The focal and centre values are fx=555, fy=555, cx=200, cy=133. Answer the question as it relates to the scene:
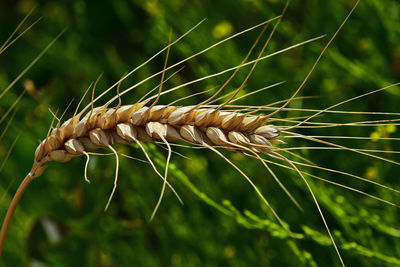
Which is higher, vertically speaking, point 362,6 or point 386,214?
point 362,6

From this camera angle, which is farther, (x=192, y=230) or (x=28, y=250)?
(x=192, y=230)

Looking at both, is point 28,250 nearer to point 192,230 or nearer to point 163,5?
point 192,230

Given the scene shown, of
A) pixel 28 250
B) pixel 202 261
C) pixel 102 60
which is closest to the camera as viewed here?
pixel 28 250

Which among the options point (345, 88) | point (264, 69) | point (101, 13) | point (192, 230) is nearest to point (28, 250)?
point (192, 230)

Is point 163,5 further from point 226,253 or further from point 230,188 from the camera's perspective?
point 226,253

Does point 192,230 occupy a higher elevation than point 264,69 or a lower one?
lower

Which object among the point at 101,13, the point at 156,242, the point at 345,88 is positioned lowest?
the point at 156,242

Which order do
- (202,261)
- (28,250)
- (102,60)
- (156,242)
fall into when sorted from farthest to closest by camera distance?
(102,60) < (156,242) < (202,261) < (28,250)

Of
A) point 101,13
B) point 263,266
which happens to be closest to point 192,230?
point 263,266

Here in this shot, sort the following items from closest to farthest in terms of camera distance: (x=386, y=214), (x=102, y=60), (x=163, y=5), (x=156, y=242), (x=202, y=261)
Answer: (x=386, y=214) < (x=202, y=261) < (x=163, y=5) < (x=156, y=242) < (x=102, y=60)
